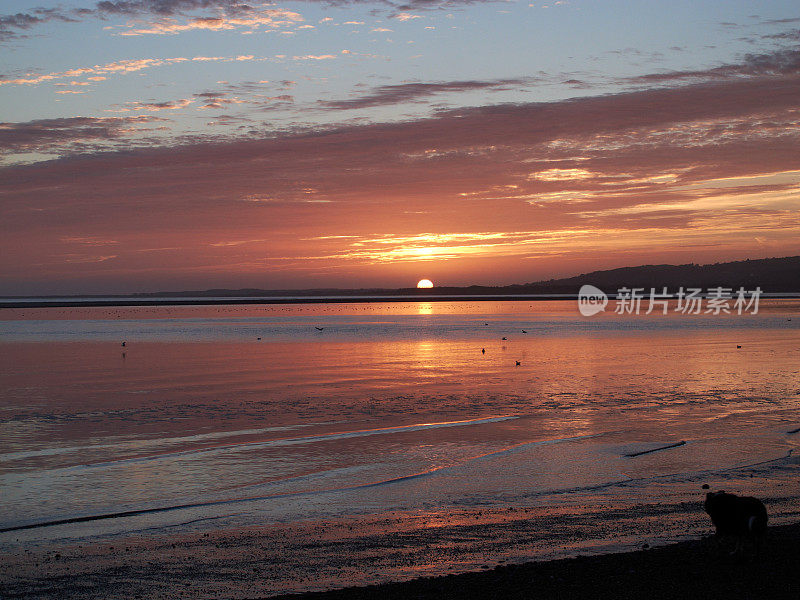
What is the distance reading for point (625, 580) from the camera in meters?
7.63

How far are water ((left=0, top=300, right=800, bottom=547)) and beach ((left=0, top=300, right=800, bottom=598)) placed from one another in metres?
0.07

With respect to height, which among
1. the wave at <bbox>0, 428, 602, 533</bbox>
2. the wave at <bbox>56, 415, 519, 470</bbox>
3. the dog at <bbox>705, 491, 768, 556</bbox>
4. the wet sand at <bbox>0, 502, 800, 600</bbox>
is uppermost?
the dog at <bbox>705, 491, 768, 556</bbox>

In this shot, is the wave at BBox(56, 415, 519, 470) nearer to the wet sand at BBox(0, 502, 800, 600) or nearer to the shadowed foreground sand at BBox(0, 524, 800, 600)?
the wet sand at BBox(0, 502, 800, 600)

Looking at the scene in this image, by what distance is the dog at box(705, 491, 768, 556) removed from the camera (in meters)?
8.32

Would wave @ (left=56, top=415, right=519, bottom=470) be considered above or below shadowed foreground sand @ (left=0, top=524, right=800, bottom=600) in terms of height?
below

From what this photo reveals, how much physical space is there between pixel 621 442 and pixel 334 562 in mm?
8858

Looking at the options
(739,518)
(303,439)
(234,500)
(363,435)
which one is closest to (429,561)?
(739,518)

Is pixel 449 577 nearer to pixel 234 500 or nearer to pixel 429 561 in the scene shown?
pixel 429 561

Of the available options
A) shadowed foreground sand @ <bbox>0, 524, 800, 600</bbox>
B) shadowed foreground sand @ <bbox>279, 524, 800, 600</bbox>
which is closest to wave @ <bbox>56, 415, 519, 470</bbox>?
shadowed foreground sand @ <bbox>0, 524, 800, 600</bbox>

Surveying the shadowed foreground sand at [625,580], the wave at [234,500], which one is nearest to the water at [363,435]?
the wave at [234,500]

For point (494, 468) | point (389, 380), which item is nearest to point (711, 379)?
Answer: point (389, 380)

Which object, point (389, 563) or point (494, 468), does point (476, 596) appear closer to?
point (389, 563)

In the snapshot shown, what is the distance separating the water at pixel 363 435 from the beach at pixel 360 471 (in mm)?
74

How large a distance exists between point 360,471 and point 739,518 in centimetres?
694
